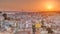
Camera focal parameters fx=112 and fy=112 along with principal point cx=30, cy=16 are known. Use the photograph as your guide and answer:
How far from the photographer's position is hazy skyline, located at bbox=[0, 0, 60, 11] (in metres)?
1.72

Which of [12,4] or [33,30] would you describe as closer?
[33,30]

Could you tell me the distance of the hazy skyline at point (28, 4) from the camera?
1720 mm

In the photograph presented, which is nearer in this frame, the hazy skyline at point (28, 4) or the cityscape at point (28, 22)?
the cityscape at point (28, 22)

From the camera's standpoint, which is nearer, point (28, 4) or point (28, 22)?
point (28, 22)

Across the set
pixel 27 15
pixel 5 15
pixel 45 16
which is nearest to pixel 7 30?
pixel 5 15

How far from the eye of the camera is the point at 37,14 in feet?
5.47

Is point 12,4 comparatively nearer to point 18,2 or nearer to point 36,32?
point 18,2

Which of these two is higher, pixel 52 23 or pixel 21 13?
pixel 21 13

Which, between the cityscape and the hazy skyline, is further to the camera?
the hazy skyline

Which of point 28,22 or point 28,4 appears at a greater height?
point 28,4

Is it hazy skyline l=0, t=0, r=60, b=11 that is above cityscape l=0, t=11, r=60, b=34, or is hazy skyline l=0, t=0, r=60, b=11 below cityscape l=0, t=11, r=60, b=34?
above

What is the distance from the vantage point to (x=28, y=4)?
175cm

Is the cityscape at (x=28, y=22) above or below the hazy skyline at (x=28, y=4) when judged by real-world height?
below

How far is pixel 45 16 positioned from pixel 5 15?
1.96 ft
